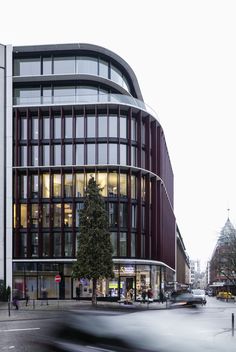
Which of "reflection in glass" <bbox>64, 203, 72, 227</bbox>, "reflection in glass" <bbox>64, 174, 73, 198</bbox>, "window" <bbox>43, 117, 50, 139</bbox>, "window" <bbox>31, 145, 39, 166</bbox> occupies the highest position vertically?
"window" <bbox>43, 117, 50, 139</bbox>

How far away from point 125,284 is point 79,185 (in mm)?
11702

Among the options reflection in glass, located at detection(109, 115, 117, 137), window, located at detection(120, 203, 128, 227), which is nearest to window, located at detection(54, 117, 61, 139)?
reflection in glass, located at detection(109, 115, 117, 137)

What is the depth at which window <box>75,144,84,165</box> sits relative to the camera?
2315 inches

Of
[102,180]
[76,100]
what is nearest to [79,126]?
[76,100]

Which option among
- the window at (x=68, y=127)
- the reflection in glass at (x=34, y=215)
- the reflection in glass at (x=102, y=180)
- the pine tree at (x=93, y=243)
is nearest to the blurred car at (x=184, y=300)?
the pine tree at (x=93, y=243)

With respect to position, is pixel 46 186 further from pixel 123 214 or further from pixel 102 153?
pixel 123 214

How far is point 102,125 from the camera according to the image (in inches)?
2323

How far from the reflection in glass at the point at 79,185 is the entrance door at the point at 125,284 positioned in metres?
10.00

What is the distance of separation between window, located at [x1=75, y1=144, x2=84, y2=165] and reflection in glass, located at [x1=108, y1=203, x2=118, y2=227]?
5662mm

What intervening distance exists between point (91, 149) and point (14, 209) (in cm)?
1053

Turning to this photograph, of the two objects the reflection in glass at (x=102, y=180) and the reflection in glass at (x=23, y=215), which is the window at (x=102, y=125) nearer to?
the reflection in glass at (x=102, y=180)

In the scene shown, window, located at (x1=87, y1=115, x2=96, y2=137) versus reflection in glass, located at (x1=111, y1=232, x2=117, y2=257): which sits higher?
window, located at (x1=87, y1=115, x2=96, y2=137)

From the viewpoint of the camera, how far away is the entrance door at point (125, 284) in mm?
57844

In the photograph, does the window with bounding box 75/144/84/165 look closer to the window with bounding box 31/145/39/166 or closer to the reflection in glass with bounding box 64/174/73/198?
the reflection in glass with bounding box 64/174/73/198
